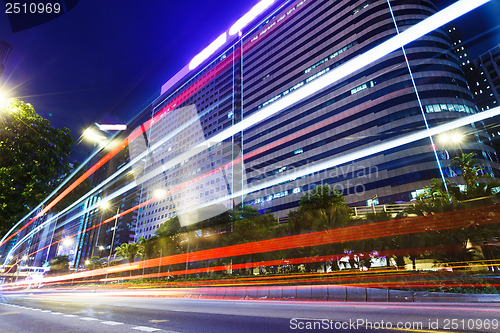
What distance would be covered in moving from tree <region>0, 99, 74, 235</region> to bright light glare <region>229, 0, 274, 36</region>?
1165cm

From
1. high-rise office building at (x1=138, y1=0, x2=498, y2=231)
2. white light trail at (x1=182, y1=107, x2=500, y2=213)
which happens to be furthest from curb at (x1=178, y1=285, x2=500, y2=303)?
high-rise office building at (x1=138, y1=0, x2=498, y2=231)

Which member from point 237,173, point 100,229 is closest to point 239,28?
point 237,173

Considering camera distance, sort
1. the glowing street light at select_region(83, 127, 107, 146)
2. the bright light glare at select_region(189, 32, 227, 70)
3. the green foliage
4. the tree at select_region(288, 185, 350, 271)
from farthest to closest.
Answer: the green foliage, the tree at select_region(288, 185, 350, 271), the glowing street light at select_region(83, 127, 107, 146), the bright light glare at select_region(189, 32, 227, 70)

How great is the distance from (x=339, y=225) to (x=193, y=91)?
427ft

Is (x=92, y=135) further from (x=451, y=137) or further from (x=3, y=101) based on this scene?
(x=451, y=137)

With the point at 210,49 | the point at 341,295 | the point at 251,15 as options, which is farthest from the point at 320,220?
the point at 251,15

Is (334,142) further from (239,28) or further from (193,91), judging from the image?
(193,91)

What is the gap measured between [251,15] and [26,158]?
14.2 metres

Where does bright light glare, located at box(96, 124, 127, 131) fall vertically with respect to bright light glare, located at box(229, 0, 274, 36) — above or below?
below

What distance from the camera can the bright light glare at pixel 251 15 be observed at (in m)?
15.1

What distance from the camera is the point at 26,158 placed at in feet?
33.9

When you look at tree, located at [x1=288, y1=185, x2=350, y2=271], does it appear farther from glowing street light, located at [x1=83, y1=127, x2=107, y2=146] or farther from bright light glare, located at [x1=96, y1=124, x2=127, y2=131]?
glowing street light, located at [x1=83, y1=127, x2=107, y2=146]

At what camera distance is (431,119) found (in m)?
55.0

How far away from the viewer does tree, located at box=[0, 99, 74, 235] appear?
9812 mm
